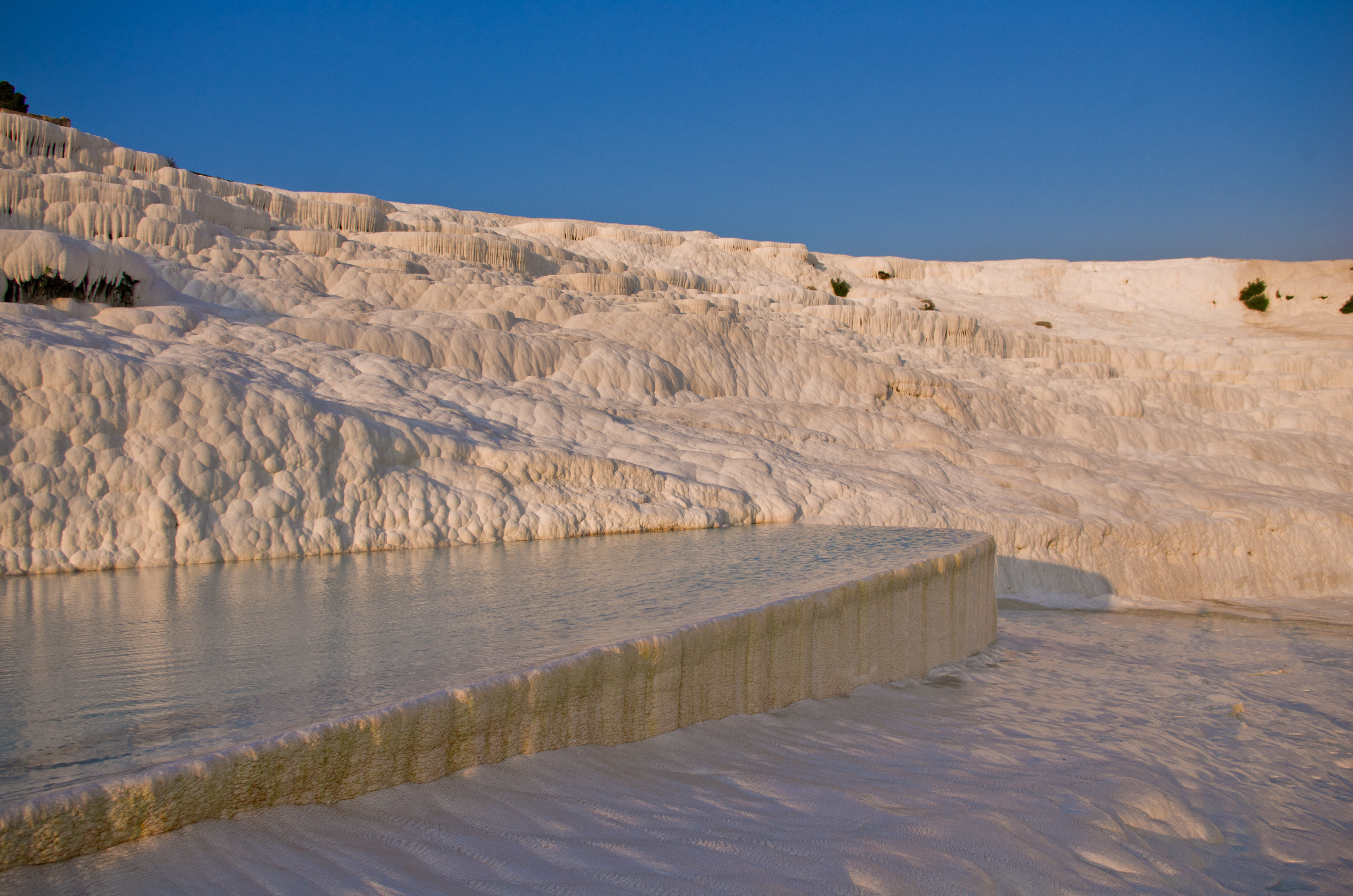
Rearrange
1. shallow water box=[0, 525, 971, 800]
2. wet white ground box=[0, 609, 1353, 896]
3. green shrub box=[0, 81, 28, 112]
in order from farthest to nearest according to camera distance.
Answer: green shrub box=[0, 81, 28, 112]
shallow water box=[0, 525, 971, 800]
wet white ground box=[0, 609, 1353, 896]

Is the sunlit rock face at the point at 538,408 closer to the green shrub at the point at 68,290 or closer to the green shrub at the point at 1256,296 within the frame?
the green shrub at the point at 68,290

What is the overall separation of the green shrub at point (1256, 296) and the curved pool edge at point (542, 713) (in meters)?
29.3

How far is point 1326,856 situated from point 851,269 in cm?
2766

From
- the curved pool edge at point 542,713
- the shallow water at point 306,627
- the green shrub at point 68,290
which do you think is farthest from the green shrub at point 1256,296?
the green shrub at point 68,290

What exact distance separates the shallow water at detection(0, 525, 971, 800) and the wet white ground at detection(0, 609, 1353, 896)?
12.2 inches

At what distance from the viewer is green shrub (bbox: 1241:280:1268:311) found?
1139 inches

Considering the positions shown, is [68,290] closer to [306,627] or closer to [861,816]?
[306,627]

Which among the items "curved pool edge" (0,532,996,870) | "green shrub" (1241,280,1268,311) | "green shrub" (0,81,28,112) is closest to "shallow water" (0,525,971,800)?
"curved pool edge" (0,532,996,870)

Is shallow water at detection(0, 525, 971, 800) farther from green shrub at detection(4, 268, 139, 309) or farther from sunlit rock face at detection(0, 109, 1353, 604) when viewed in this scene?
green shrub at detection(4, 268, 139, 309)

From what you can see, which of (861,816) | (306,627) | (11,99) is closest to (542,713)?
(861,816)

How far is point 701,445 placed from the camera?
30.3 feet

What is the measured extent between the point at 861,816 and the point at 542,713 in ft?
3.50

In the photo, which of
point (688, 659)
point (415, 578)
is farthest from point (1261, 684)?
point (415, 578)

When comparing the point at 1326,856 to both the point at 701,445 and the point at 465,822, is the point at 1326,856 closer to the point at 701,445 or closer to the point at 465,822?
the point at 465,822
